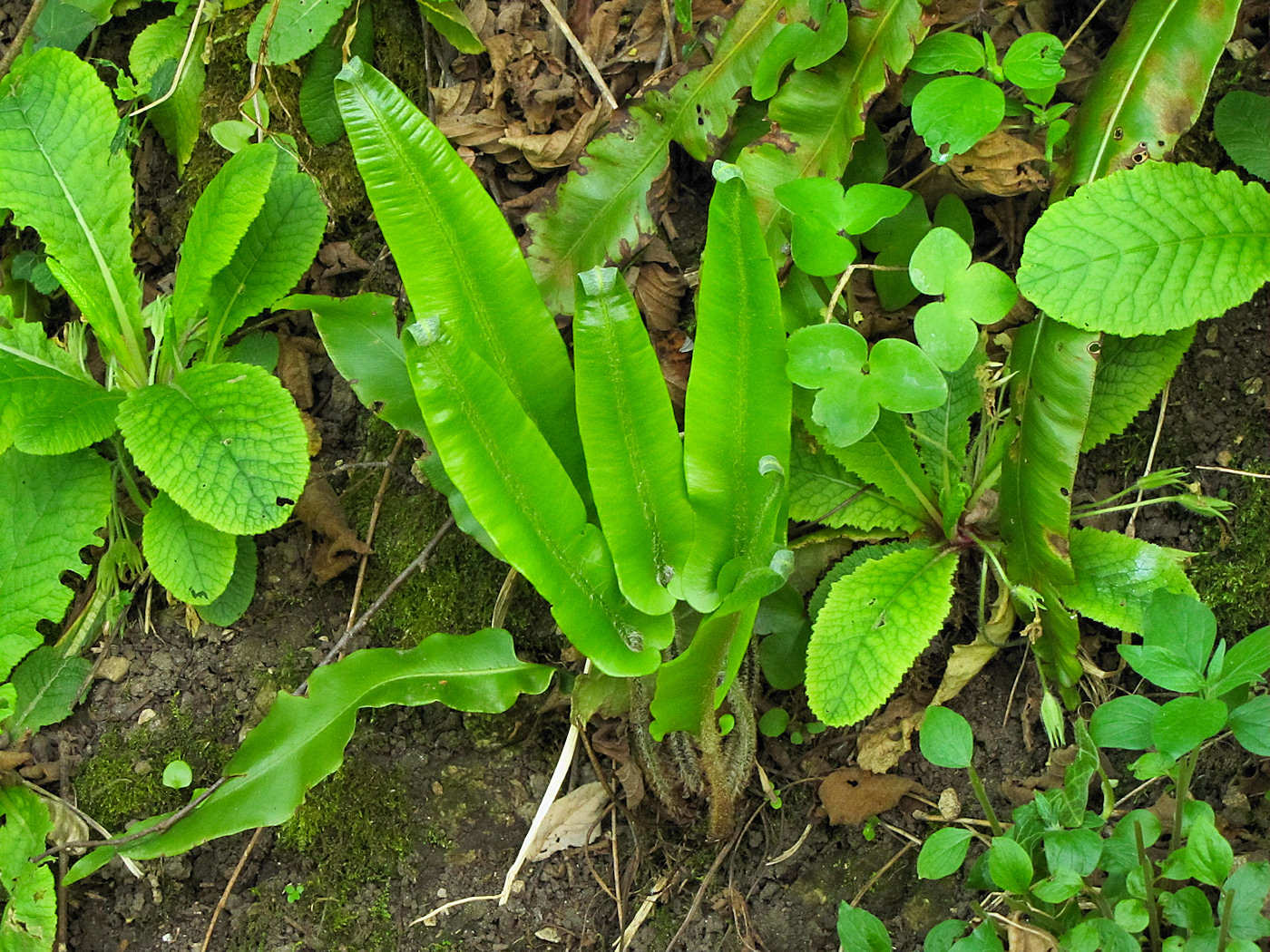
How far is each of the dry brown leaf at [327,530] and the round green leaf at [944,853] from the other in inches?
42.9

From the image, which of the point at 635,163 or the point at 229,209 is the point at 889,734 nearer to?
the point at 635,163

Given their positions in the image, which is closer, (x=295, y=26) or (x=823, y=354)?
(x=823, y=354)

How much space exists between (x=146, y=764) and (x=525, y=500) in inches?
38.0

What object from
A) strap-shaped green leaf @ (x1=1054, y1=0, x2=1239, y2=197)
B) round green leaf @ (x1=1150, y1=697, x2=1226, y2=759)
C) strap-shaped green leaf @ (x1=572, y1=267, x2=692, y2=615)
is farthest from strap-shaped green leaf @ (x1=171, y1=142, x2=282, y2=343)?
round green leaf @ (x1=1150, y1=697, x2=1226, y2=759)

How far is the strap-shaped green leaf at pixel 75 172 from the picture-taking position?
185 cm

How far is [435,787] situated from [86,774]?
66 cm

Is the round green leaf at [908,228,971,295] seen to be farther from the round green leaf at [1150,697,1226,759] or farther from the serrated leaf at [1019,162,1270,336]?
the round green leaf at [1150,697,1226,759]

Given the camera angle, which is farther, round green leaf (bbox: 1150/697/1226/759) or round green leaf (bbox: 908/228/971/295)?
round green leaf (bbox: 908/228/971/295)

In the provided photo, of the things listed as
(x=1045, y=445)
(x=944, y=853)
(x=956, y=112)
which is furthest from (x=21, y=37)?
(x=944, y=853)

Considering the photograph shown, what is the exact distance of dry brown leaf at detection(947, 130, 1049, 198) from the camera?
166 centimetres

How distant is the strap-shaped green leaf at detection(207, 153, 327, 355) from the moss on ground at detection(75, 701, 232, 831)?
2.24 feet

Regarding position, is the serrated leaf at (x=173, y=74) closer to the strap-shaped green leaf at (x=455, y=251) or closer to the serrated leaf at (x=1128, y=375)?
the strap-shaped green leaf at (x=455, y=251)

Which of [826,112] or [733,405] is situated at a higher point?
[826,112]

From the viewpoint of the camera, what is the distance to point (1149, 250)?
4.83ft
